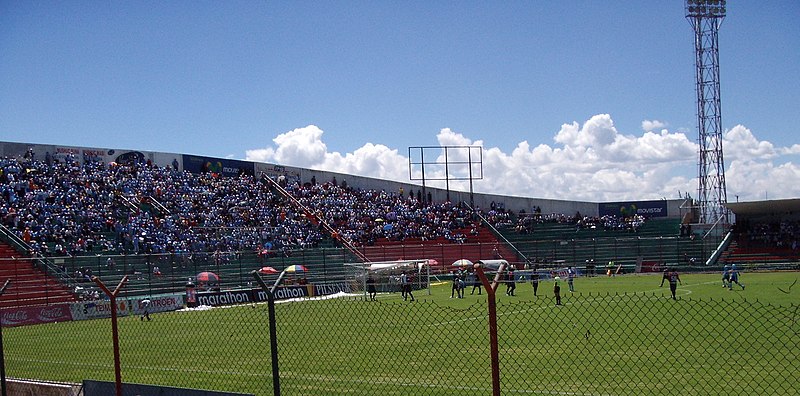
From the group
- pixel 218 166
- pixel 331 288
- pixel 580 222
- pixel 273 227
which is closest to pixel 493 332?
pixel 331 288

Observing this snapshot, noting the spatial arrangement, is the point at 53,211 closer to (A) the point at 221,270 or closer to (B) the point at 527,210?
(A) the point at 221,270

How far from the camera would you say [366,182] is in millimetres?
75000

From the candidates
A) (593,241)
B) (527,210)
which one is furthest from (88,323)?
(527,210)

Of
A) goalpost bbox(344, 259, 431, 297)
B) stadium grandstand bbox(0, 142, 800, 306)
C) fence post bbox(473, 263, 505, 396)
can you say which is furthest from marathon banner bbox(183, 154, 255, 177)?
fence post bbox(473, 263, 505, 396)

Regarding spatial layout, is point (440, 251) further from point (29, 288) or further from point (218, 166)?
point (29, 288)

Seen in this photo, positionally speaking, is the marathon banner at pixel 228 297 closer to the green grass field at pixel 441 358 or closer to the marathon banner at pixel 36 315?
the marathon banner at pixel 36 315

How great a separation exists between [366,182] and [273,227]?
19403 millimetres

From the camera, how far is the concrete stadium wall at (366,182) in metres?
55.2

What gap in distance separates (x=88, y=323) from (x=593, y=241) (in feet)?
139

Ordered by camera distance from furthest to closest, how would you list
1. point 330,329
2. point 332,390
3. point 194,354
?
point 330,329 < point 194,354 < point 332,390

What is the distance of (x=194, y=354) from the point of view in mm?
18250

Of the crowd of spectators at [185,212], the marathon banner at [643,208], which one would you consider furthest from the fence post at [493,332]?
the marathon banner at [643,208]

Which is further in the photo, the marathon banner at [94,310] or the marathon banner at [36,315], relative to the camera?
the marathon banner at [94,310]

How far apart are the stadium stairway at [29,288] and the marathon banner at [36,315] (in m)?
2.03
